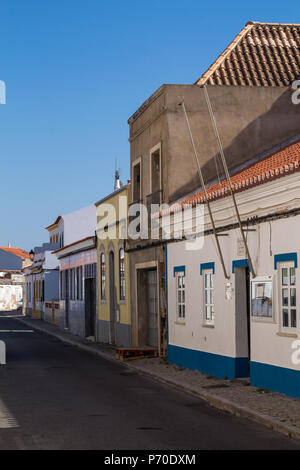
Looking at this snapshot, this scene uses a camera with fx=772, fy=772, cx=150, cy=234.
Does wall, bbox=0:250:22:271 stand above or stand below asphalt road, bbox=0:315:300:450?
above

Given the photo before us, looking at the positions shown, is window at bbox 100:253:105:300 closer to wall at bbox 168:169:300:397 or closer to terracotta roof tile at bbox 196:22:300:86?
terracotta roof tile at bbox 196:22:300:86

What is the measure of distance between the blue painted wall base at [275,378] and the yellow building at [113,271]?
1091 cm

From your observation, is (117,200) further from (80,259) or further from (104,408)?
(104,408)

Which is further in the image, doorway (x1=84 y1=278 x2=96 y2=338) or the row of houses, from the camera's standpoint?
doorway (x1=84 y1=278 x2=96 y2=338)

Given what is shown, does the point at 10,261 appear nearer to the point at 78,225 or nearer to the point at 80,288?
the point at 78,225

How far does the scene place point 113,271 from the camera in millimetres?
28734

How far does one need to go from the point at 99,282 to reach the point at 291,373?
18766mm

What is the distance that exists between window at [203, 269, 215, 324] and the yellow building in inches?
307

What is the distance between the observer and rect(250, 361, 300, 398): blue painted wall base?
42.4ft

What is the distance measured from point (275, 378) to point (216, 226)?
432 cm

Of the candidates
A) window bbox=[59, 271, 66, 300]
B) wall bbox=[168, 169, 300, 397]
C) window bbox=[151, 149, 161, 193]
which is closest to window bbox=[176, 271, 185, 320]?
wall bbox=[168, 169, 300, 397]

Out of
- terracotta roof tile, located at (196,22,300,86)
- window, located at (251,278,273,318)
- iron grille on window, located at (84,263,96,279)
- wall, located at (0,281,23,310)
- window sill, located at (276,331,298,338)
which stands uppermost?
terracotta roof tile, located at (196,22,300,86)

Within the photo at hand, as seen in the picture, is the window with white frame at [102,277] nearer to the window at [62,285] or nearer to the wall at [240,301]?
the window at [62,285]

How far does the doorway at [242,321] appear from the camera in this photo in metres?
15.9
